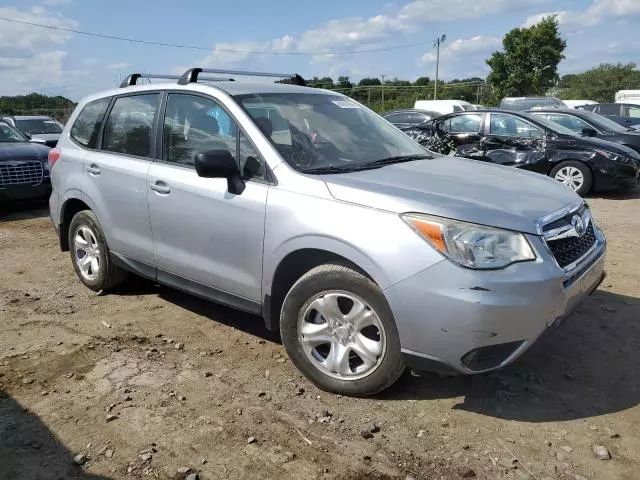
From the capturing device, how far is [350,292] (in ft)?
10.1

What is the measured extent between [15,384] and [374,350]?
7.27ft

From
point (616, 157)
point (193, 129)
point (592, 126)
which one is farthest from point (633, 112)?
point (193, 129)

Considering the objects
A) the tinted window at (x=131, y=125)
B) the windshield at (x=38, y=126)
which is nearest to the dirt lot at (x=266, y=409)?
the tinted window at (x=131, y=125)

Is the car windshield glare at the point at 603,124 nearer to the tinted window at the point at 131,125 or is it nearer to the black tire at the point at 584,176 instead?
the black tire at the point at 584,176

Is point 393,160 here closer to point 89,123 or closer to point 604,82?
point 89,123

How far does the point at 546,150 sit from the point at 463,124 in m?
1.71

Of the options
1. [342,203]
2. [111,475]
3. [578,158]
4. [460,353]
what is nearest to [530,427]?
Answer: [460,353]

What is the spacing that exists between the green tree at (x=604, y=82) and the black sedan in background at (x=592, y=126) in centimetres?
3756

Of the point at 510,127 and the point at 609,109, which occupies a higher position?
the point at 609,109

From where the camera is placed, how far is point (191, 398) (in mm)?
3318

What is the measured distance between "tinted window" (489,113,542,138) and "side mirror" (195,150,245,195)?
809 centimetres

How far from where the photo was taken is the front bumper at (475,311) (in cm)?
274

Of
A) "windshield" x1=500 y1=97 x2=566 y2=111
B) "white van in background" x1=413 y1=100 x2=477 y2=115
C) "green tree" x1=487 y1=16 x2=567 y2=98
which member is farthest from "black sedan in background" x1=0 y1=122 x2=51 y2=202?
"green tree" x1=487 y1=16 x2=567 y2=98

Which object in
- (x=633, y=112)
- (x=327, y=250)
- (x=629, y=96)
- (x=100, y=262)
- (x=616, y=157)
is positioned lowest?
(x=100, y=262)
